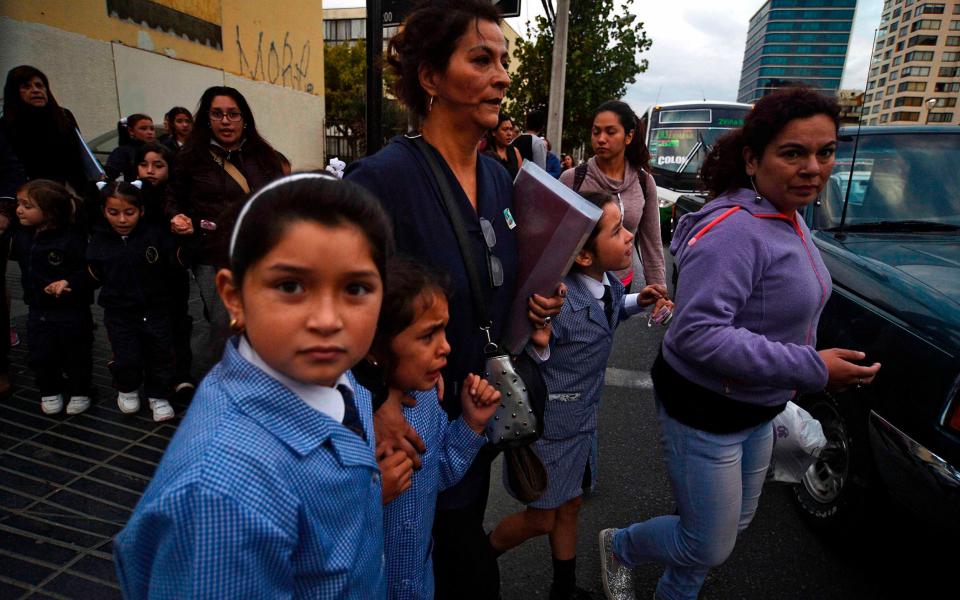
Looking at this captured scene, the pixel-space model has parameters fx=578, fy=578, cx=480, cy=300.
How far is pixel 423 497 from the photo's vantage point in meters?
1.50

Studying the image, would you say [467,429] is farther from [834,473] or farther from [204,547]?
[834,473]

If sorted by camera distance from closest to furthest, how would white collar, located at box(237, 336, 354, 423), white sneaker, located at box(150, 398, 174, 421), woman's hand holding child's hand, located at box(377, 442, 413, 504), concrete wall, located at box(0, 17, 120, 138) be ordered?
1. white collar, located at box(237, 336, 354, 423)
2. woman's hand holding child's hand, located at box(377, 442, 413, 504)
3. white sneaker, located at box(150, 398, 174, 421)
4. concrete wall, located at box(0, 17, 120, 138)

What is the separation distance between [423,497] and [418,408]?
23 centimetres

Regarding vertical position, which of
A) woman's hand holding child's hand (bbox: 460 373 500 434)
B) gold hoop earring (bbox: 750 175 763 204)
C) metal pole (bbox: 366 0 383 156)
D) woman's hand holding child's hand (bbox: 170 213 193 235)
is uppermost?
metal pole (bbox: 366 0 383 156)

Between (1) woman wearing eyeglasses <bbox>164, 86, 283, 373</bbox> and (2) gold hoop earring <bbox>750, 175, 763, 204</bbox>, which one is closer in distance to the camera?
(2) gold hoop earring <bbox>750, 175, 763, 204</bbox>

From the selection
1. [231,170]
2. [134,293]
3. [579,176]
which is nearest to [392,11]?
[231,170]

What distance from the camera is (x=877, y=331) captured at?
98.2 inches

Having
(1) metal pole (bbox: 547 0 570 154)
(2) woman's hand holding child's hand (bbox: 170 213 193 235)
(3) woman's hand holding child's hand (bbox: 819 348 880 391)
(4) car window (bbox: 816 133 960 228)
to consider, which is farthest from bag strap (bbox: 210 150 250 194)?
(1) metal pole (bbox: 547 0 570 154)

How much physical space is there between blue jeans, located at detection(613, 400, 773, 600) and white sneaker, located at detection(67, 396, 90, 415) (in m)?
3.56

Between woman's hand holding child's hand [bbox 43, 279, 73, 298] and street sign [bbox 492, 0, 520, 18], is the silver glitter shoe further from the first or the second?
street sign [bbox 492, 0, 520, 18]

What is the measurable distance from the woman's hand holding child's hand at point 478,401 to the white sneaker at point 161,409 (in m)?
2.90

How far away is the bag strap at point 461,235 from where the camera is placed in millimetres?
1569

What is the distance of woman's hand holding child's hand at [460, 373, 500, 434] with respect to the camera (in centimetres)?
153

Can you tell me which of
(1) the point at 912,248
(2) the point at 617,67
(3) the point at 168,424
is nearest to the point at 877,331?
(1) the point at 912,248
